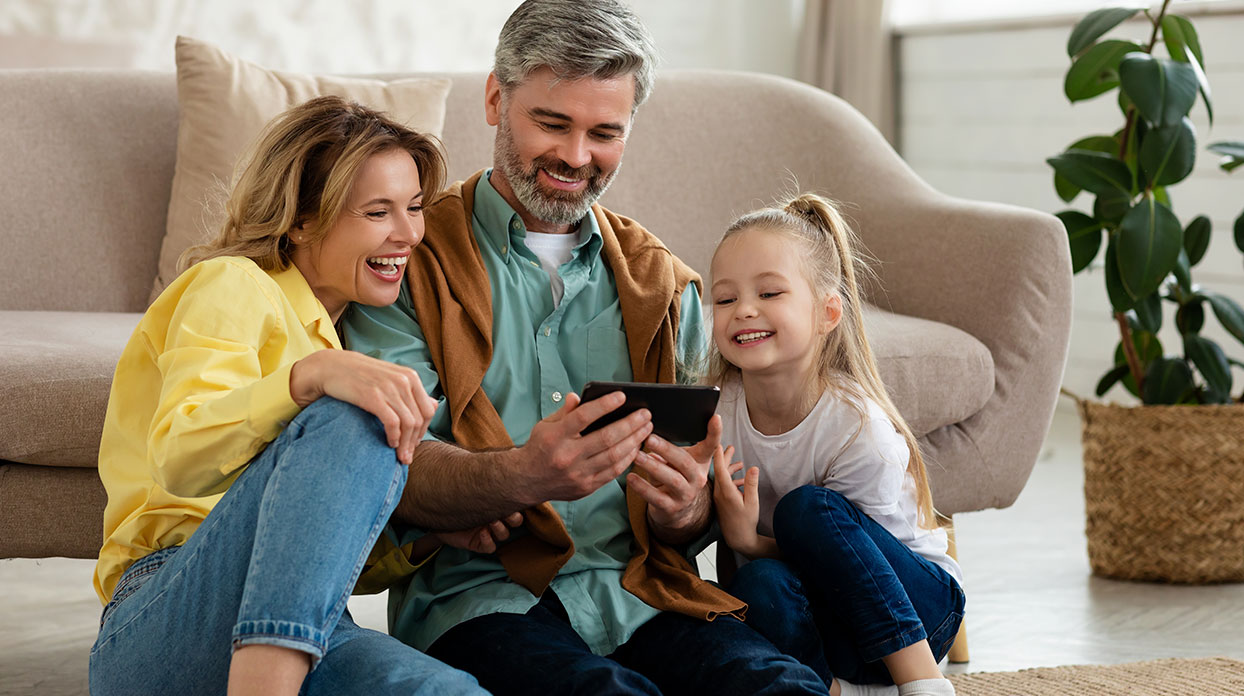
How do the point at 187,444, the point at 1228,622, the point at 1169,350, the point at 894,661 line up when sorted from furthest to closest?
the point at 1169,350 < the point at 1228,622 < the point at 894,661 < the point at 187,444

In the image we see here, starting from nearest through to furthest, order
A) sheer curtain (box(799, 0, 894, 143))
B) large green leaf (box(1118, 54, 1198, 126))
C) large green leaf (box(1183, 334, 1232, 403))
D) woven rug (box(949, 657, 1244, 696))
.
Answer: woven rug (box(949, 657, 1244, 696)) < large green leaf (box(1118, 54, 1198, 126)) < large green leaf (box(1183, 334, 1232, 403)) < sheer curtain (box(799, 0, 894, 143))

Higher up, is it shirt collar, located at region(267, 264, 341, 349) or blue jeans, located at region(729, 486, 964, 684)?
shirt collar, located at region(267, 264, 341, 349)

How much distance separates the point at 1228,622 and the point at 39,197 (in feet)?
7.43

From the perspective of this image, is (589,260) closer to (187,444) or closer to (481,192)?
(481,192)

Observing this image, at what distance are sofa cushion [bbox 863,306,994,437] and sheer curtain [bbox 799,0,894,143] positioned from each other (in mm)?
2641

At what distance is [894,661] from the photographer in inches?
57.5

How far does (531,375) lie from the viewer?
1569 millimetres

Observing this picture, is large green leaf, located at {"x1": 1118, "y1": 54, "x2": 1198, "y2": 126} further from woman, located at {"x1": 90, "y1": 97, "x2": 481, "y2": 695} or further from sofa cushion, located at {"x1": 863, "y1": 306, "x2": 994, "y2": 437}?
woman, located at {"x1": 90, "y1": 97, "x2": 481, "y2": 695}

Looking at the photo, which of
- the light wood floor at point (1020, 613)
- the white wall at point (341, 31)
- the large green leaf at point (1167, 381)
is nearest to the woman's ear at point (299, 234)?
the light wood floor at point (1020, 613)

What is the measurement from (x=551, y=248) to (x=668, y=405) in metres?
0.37

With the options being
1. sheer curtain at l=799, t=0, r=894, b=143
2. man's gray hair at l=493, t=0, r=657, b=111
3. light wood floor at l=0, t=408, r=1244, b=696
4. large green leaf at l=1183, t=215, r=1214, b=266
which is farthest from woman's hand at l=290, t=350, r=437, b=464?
sheer curtain at l=799, t=0, r=894, b=143

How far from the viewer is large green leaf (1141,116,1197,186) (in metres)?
2.46

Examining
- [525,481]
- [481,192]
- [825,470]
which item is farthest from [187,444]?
[825,470]

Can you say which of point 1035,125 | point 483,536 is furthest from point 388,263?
point 1035,125
